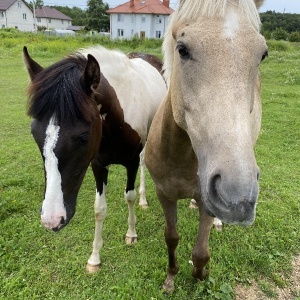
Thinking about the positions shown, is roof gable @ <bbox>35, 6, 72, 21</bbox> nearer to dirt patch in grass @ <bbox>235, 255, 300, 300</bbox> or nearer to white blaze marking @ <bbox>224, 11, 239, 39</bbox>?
dirt patch in grass @ <bbox>235, 255, 300, 300</bbox>

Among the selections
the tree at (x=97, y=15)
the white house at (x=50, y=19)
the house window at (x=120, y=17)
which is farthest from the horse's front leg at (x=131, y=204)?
the white house at (x=50, y=19)

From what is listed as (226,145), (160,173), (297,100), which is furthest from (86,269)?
(297,100)

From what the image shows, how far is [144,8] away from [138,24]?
2394 millimetres

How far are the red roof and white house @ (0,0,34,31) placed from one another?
2236 centimetres

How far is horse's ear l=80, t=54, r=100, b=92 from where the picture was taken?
77.0 inches

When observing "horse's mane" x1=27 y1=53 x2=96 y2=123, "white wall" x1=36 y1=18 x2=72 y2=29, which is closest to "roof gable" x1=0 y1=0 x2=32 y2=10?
"white wall" x1=36 y1=18 x2=72 y2=29

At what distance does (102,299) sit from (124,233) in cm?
93

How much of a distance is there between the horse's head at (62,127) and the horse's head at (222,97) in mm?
656

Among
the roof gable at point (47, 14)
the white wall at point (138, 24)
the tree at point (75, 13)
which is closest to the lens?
the white wall at point (138, 24)

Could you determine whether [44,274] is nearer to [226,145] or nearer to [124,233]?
[124,233]

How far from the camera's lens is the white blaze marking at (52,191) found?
183cm

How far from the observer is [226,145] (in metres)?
1.17

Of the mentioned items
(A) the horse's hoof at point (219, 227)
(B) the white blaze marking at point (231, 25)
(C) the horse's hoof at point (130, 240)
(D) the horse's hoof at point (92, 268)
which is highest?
(B) the white blaze marking at point (231, 25)

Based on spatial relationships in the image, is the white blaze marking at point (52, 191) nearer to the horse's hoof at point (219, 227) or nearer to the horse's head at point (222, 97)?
the horse's head at point (222, 97)
